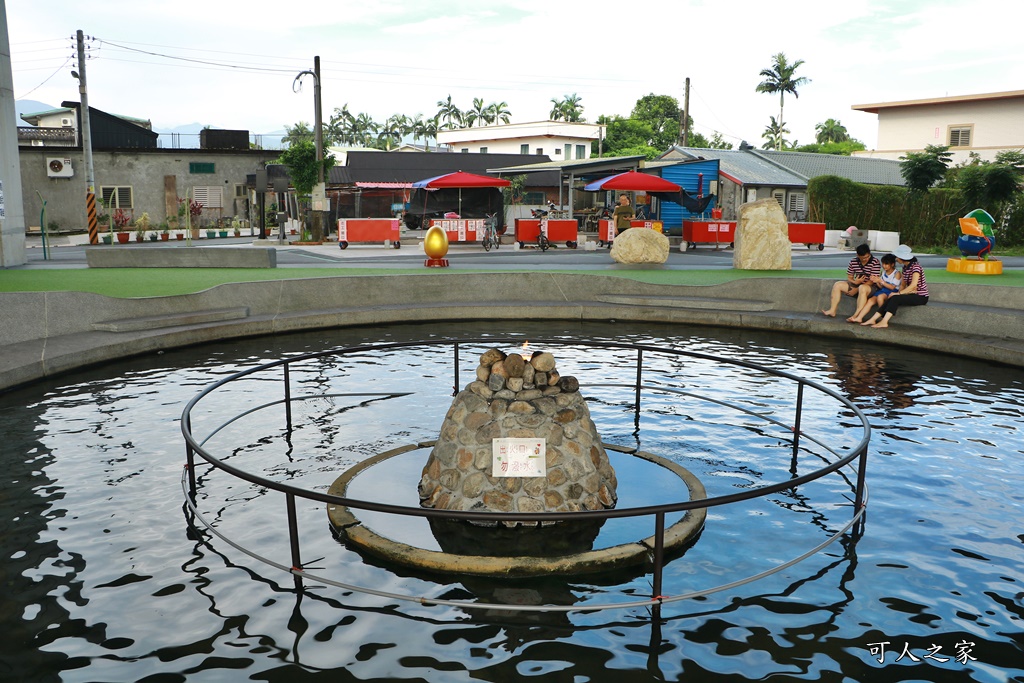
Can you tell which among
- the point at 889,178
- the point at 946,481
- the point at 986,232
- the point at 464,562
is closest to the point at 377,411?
the point at 464,562

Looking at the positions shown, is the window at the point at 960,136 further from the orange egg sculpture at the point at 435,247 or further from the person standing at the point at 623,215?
the orange egg sculpture at the point at 435,247

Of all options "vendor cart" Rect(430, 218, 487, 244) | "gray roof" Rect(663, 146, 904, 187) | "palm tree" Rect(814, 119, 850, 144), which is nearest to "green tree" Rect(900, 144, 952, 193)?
"gray roof" Rect(663, 146, 904, 187)

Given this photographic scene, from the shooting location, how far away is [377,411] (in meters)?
10.4

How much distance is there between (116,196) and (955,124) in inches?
1946

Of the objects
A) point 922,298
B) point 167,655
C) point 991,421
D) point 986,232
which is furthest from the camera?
point 986,232

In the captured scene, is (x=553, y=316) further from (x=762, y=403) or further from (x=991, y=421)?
(x=991, y=421)

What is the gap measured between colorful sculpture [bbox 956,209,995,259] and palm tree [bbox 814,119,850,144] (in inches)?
3634

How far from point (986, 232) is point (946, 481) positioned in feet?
49.2

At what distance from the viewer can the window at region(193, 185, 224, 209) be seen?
154 feet

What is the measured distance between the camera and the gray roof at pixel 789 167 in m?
40.6

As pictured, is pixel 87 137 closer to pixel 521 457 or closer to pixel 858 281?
pixel 858 281

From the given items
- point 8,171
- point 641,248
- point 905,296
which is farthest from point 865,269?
point 8,171

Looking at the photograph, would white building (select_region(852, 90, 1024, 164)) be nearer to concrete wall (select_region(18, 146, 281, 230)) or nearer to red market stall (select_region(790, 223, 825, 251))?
red market stall (select_region(790, 223, 825, 251))

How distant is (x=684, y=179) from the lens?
38719 millimetres
